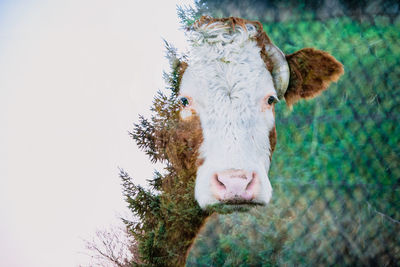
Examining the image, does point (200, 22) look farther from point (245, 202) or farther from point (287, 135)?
point (245, 202)

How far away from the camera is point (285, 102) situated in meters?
2.25

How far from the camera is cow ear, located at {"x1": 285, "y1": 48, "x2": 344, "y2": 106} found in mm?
2053

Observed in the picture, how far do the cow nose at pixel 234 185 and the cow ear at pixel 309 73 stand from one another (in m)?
1.03

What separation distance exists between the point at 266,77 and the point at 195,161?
651mm

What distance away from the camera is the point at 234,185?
1.31 metres

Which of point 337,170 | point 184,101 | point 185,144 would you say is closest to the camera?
point 185,144

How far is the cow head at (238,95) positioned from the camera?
1.37 metres

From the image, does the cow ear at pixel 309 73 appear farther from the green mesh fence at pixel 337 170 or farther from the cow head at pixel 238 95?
the green mesh fence at pixel 337 170

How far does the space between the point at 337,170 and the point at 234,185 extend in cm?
111

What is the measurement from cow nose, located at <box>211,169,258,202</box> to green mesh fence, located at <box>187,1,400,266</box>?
799mm

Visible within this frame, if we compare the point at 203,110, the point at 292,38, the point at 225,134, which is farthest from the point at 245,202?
the point at 292,38

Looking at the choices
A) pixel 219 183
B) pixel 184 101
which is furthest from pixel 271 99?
pixel 219 183

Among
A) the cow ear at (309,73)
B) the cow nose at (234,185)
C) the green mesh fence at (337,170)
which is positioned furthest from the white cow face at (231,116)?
the green mesh fence at (337,170)

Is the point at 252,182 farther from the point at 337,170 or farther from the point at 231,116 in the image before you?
the point at 337,170
